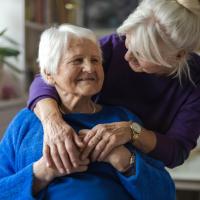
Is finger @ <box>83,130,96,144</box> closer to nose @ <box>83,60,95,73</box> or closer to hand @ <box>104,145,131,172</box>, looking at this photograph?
hand @ <box>104,145,131,172</box>

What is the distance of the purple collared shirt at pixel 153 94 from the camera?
140 centimetres

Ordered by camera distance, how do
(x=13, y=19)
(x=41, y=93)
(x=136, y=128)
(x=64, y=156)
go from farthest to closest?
(x=13, y=19) < (x=41, y=93) < (x=136, y=128) < (x=64, y=156)

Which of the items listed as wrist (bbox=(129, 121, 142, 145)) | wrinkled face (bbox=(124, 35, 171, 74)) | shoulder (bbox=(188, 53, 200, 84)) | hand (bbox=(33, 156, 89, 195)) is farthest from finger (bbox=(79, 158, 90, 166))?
shoulder (bbox=(188, 53, 200, 84))

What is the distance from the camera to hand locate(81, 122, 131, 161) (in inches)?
46.1

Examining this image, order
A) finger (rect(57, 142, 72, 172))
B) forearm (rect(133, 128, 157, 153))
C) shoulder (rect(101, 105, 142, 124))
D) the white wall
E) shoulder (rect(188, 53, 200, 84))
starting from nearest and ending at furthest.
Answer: finger (rect(57, 142, 72, 172)), forearm (rect(133, 128, 157, 153)), shoulder (rect(101, 105, 142, 124)), shoulder (rect(188, 53, 200, 84)), the white wall

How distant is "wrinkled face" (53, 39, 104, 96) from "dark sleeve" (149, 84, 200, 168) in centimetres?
27

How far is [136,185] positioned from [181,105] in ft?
1.29

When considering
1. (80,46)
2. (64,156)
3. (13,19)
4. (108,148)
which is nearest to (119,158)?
(108,148)

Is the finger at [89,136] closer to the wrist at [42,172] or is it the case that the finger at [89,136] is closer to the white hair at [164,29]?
the wrist at [42,172]

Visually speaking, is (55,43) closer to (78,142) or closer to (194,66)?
(78,142)

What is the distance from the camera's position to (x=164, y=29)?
135 cm

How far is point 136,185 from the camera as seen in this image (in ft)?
3.87

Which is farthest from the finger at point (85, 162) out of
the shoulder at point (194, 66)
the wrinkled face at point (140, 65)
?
the shoulder at point (194, 66)

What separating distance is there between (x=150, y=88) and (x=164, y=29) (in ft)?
0.80
